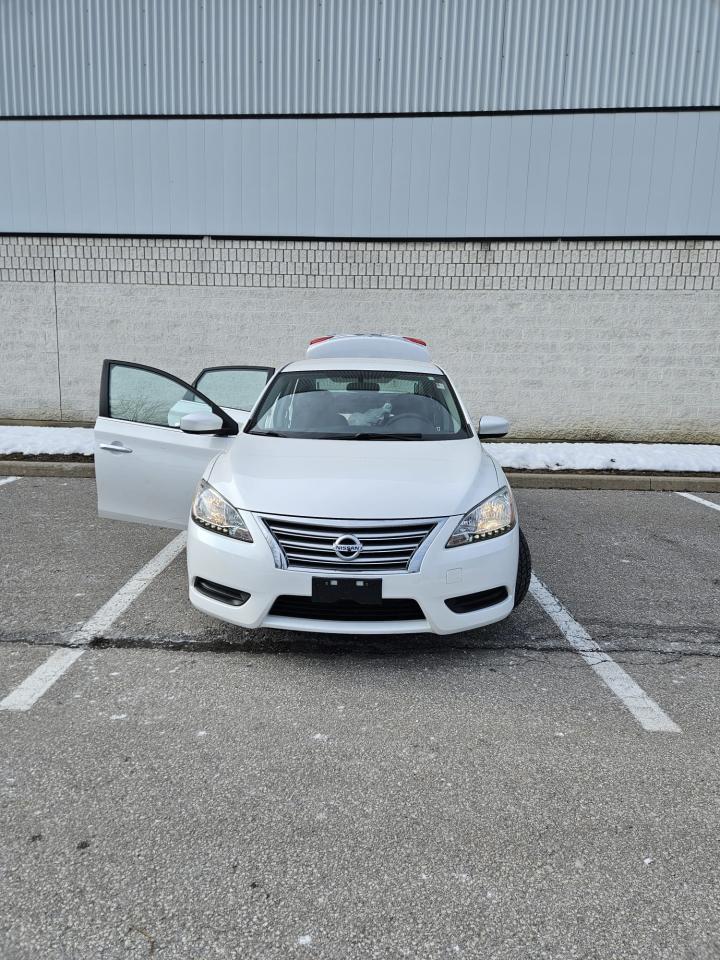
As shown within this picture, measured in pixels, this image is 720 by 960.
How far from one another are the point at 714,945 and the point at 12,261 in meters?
12.5

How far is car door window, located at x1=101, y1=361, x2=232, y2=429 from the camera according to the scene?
4680mm

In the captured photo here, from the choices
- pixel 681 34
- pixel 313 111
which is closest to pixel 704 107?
pixel 681 34

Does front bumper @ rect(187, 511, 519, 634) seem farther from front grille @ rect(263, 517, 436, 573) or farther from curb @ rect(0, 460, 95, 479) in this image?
curb @ rect(0, 460, 95, 479)

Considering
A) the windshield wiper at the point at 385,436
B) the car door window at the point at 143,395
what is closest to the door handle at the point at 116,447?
the car door window at the point at 143,395

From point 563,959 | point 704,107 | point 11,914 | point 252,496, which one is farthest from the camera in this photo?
point 704,107

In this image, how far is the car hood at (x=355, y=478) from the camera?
3219 millimetres

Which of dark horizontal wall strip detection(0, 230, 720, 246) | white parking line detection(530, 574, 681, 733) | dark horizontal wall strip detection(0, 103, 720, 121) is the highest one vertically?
dark horizontal wall strip detection(0, 103, 720, 121)

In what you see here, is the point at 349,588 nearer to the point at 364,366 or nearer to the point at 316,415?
the point at 316,415

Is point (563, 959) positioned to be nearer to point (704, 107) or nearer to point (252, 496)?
point (252, 496)

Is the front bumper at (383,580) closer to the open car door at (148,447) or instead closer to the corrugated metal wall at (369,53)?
the open car door at (148,447)

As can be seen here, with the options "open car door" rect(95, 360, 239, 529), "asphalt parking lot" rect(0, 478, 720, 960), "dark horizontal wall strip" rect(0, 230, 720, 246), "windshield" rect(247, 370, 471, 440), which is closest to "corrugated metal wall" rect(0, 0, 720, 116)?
"dark horizontal wall strip" rect(0, 230, 720, 246)

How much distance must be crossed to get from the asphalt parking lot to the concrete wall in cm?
692

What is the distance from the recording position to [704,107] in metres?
10.0

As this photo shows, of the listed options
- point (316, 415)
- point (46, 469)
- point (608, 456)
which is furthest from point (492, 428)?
point (46, 469)
